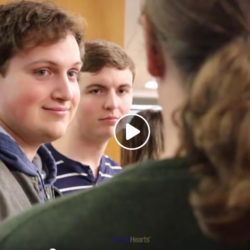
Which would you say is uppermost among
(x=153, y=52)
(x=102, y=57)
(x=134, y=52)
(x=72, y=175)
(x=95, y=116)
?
(x=134, y=52)

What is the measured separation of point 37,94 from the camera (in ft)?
2.56

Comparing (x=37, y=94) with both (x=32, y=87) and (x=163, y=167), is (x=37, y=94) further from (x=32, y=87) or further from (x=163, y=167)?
(x=163, y=167)

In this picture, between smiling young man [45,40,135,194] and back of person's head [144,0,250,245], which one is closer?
back of person's head [144,0,250,245]

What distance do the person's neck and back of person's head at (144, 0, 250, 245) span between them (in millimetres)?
690

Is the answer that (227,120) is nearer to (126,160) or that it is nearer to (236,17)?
(236,17)

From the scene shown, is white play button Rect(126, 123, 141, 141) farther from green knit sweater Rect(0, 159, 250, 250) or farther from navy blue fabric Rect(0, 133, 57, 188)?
green knit sweater Rect(0, 159, 250, 250)

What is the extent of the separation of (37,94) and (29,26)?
0.12 meters

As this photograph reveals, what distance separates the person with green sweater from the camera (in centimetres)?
33

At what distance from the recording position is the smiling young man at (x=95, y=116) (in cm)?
101

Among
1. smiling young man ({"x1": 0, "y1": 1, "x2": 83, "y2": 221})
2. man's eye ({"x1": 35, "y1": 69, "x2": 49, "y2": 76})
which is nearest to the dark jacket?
smiling young man ({"x1": 0, "y1": 1, "x2": 83, "y2": 221})

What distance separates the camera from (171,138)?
15.1 inches

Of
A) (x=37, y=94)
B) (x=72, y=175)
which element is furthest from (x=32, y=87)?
(x=72, y=175)

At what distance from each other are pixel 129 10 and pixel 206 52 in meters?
1.78

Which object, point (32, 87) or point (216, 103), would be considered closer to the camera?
point (216, 103)
